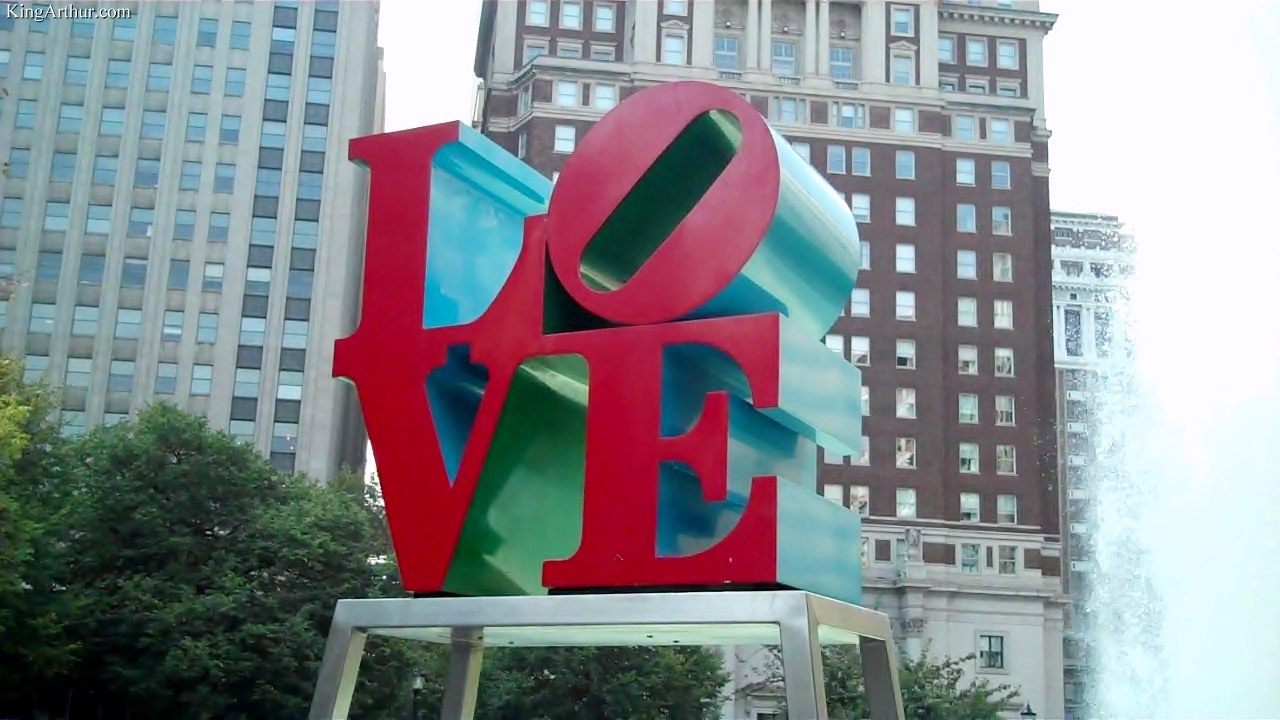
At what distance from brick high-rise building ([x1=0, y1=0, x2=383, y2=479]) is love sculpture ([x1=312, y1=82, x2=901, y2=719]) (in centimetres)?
5113

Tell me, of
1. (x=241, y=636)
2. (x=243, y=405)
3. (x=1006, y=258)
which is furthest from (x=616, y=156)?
(x=1006, y=258)

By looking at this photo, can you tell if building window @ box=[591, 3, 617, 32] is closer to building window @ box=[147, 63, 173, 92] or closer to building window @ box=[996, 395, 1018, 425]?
building window @ box=[147, 63, 173, 92]

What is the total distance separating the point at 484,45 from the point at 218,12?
62.7 feet

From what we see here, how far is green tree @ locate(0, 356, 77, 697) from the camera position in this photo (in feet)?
101

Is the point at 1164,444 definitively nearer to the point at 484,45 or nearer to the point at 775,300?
the point at 775,300

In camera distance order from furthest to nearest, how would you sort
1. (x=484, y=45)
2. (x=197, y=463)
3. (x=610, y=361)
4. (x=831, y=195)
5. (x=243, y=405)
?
(x=484, y=45)
(x=243, y=405)
(x=197, y=463)
(x=831, y=195)
(x=610, y=361)

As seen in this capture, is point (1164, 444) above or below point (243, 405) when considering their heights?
below

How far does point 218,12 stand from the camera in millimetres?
71688

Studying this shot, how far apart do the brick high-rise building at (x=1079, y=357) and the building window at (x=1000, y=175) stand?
25175mm

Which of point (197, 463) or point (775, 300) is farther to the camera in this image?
point (197, 463)

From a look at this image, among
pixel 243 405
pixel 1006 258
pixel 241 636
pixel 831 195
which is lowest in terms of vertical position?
pixel 241 636

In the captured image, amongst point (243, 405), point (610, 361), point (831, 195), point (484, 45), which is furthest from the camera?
point (484, 45)

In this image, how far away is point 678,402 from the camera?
14.8 meters

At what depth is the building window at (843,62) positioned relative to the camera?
77312 millimetres
